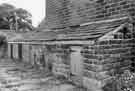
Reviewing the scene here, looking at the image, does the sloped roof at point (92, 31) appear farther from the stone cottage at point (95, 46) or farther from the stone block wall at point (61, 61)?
the stone block wall at point (61, 61)

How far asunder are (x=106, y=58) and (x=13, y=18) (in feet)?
131

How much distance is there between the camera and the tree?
3847cm

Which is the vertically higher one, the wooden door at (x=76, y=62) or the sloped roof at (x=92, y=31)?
the sloped roof at (x=92, y=31)

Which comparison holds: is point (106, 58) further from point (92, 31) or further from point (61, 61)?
point (61, 61)

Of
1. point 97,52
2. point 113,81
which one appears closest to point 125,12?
point 97,52

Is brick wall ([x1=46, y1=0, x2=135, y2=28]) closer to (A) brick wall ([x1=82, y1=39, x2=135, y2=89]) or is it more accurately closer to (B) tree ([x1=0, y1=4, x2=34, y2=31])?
(A) brick wall ([x1=82, y1=39, x2=135, y2=89])

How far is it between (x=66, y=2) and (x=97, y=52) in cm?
610

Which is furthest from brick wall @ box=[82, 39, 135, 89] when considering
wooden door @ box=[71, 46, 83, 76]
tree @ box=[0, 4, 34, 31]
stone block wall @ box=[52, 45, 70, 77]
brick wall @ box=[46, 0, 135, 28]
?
tree @ box=[0, 4, 34, 31]

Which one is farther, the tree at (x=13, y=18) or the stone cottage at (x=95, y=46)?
the tree at (x=13, y=18)

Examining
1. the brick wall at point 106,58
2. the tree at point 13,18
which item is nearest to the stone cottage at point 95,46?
the brick wall at point 106,58

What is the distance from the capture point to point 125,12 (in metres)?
6.18

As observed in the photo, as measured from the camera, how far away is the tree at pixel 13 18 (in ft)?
126

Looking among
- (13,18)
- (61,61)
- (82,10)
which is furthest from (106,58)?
(13,18)

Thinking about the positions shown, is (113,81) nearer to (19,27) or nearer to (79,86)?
(79,86)
